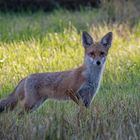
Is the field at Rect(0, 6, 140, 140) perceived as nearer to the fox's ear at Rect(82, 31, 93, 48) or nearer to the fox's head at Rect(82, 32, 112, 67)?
the fox's head at Rect(82, 32, 112, 67)

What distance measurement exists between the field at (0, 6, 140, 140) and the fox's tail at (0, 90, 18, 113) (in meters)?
0.15

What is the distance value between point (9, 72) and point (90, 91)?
8.74 ft

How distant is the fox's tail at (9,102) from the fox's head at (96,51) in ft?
3.80

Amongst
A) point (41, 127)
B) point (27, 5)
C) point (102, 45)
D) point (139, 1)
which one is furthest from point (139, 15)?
point (41, 127)

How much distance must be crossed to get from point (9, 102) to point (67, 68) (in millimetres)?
2811

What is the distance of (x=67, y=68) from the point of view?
12164mm

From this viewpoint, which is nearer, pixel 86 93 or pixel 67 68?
pixel 86 93

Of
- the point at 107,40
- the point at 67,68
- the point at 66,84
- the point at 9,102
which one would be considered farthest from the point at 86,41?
the point at 67,68

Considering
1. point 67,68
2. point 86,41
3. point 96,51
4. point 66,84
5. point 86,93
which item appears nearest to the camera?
point 86,93

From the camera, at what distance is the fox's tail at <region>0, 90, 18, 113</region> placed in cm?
940

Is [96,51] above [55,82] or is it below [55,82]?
above

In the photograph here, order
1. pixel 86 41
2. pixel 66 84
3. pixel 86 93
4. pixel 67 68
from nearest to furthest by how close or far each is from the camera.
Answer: pixel 86 93
pixel 66 84
pixel 86 41
pixel 67 68

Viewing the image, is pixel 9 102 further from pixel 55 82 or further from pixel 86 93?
pixel 86 93

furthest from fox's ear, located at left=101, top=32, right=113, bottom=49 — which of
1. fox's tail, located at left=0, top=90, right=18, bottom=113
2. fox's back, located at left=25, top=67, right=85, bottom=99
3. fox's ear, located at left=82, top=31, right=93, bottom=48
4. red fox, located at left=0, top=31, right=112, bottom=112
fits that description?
fox's tail, located at left=0, top=90, right=18, bottom=113
